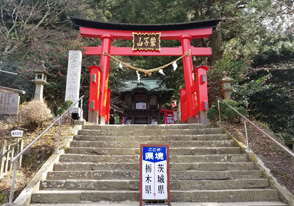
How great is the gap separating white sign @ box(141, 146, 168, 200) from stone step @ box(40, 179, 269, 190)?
2.12 feet

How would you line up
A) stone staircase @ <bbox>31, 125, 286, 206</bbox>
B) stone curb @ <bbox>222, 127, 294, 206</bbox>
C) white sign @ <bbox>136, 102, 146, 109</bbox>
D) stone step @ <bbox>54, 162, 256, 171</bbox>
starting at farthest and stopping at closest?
1. white sign @ <bbox>136, 102, 146, 109</bbox>
2. stone step @ <bbox>54, 162, 256, 171</bbox>
3. stone staircase @ <bbox>31, 125, 286, 206</bbox>
4. stone curb @ <bbox>222, 127, 294, 206</bbox>

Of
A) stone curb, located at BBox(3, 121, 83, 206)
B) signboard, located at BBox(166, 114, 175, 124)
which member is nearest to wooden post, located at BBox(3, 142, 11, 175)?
stone curb, located at BBox(3, 121, 83, 206)

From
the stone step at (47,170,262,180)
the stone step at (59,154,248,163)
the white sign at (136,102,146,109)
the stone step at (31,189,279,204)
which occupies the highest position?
the white sign at (136,102,146,109)

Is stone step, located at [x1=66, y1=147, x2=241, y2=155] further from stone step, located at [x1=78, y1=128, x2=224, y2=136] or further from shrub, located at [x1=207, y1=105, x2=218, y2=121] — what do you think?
shrub, located at [x1=207, y1=105, x2=218, y2=121]

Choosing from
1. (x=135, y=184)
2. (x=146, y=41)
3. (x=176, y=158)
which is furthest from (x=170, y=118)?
(x=135, y=184)

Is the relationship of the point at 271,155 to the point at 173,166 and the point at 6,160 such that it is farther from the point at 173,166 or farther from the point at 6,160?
the point at 6,160

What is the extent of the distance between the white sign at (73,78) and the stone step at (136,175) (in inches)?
151

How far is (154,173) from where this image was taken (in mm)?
3000

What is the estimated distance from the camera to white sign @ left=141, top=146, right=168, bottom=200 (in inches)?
114

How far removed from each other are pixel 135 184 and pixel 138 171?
0.34 meters

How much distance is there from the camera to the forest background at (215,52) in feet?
30.0

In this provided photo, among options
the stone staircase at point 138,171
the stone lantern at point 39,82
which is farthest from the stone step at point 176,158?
the stone lantern at point 39,82

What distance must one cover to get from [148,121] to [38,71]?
666 centimetres

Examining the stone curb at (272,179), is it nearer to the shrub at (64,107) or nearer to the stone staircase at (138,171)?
the stone staircase at (138,171)
